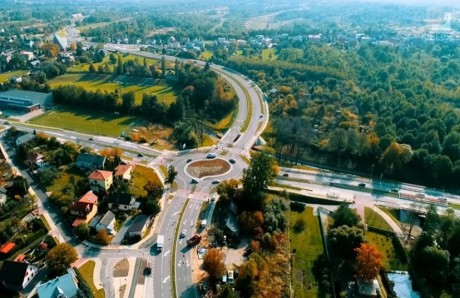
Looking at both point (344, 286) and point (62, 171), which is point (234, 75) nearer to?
point (62, 171)

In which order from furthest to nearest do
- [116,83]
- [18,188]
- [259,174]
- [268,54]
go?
[268,54] < [116,83] < [18,188] < [259,174]

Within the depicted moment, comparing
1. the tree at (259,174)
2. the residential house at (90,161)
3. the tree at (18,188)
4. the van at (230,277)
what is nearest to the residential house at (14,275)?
the tree at (18,188)

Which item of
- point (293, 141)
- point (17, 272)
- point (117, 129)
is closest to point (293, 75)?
point (293, 141)

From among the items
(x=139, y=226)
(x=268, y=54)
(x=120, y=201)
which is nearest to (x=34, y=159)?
(x=120, y=201)

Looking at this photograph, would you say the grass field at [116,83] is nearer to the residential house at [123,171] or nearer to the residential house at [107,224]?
the residential house at [123,171]

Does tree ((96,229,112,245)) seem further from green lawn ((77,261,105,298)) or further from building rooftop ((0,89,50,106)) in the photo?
building rooftop ((0,89,50,106))

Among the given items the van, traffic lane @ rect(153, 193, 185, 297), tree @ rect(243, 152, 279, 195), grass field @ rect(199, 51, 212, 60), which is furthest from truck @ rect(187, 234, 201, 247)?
grass field @ rect(199, 51, 212, 60)

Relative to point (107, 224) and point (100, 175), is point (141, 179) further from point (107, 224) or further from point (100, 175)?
point (107, 224)
